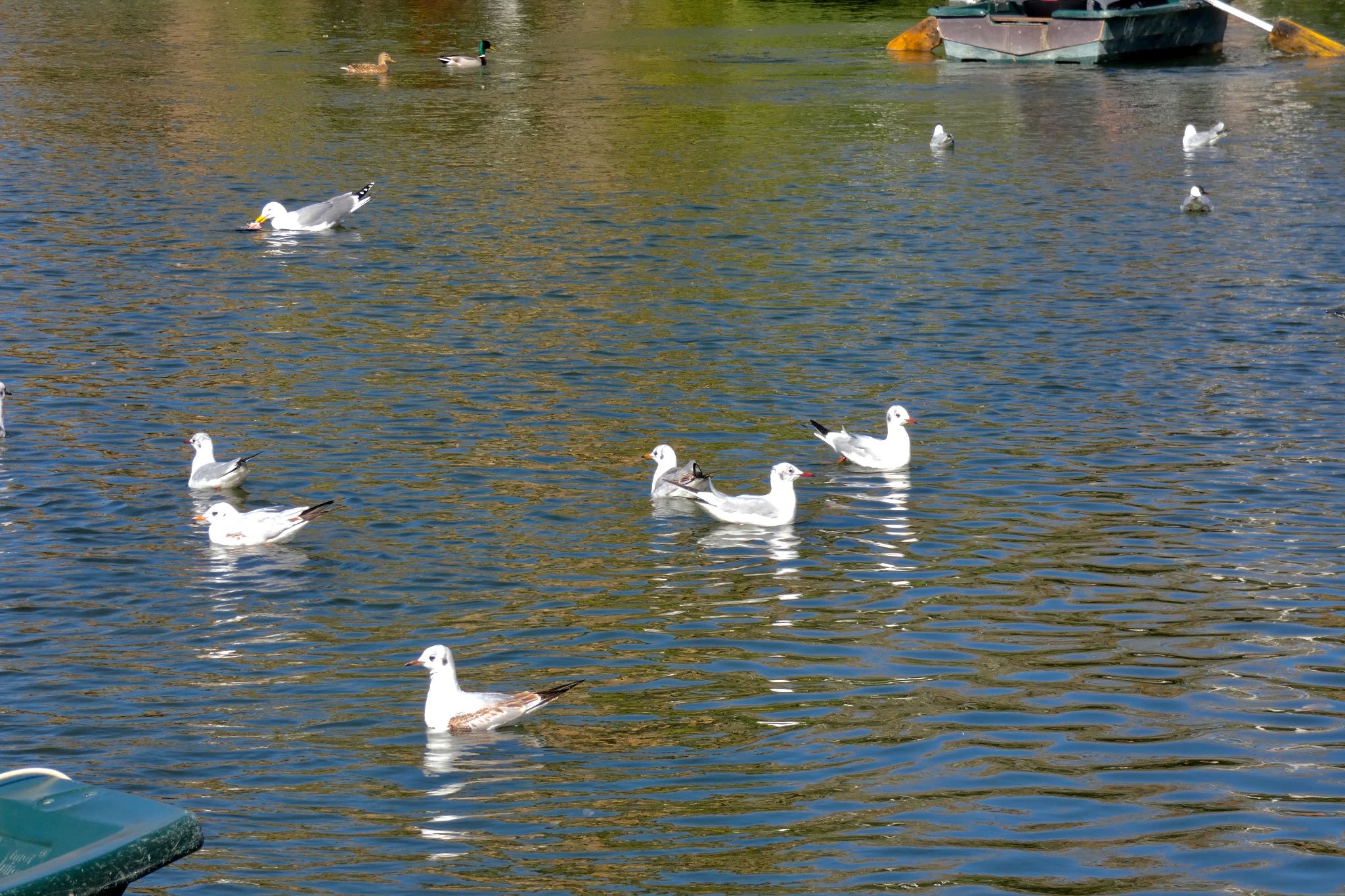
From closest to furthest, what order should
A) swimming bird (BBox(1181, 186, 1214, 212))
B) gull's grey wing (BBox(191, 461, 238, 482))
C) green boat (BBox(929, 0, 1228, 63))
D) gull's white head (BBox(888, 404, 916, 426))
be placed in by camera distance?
1. gull's grey wing (BBox(191, 461, 238, 482))
2. gull's white head (BBox(888, 404, 916, 426))
3. swimming bird (BBox(1181, 186, 1214, 212))
4. green boat (BBox(929, 0, 1228, 63))

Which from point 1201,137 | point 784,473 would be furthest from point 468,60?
point 784,473

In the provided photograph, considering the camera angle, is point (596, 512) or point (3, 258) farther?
point (3, 258)

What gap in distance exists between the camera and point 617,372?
21703 mm

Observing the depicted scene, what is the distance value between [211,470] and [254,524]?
1753 mm

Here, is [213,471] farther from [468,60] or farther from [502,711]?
[468,60]

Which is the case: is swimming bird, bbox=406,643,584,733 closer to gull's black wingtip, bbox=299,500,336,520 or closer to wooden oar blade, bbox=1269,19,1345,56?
gull's black wingtip, bbox=299,500,336,520

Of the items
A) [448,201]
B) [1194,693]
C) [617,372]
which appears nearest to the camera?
[1194,693]

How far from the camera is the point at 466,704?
11.6 meters

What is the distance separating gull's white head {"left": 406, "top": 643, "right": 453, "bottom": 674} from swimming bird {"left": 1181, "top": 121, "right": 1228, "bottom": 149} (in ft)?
98.6

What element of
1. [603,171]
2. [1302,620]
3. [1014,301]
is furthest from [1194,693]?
[603,171]

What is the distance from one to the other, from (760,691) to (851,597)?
208 cm

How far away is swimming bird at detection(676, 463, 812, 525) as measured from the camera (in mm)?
16031

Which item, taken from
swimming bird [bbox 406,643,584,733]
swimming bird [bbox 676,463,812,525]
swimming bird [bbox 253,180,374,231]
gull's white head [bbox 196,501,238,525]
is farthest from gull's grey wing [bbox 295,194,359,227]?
swimming bird [bbox 406,643,584,733]

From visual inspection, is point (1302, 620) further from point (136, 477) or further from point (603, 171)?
point (603, 171)
